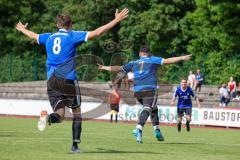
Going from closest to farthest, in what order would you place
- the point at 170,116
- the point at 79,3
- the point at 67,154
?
the point at 67,154 → the point at 170,116 → the point at 79,3

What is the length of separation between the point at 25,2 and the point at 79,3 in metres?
6.18

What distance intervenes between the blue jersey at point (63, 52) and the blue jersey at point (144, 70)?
464 cm

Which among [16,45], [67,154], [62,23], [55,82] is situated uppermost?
[16,45]

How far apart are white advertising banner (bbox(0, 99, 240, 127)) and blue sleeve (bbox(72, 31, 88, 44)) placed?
18.7m

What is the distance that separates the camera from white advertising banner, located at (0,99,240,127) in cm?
3462

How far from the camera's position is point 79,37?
44.9 ft

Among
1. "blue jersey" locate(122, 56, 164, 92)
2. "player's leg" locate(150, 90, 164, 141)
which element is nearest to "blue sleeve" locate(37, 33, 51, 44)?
"blue jersey" locate(122, 56, 164, 92)

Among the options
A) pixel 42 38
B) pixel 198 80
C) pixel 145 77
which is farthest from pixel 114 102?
pixel 42 38

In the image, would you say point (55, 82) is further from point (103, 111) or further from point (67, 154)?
point (103, 111)

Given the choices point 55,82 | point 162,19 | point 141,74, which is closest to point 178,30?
point 162,19

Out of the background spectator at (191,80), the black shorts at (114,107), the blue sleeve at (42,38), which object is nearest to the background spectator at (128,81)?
the black shorts at (114,107)

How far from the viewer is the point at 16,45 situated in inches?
2382

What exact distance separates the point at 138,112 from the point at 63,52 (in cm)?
2288

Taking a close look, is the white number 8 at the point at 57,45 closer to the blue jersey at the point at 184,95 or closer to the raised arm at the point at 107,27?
the raised arm at the point at 107,27
